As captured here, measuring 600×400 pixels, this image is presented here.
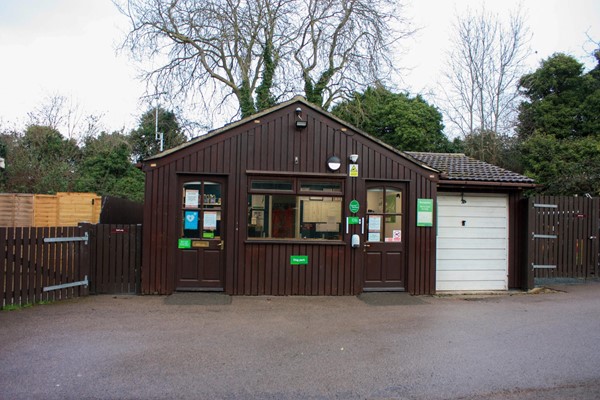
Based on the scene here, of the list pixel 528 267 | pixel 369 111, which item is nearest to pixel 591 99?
pixel 369 111

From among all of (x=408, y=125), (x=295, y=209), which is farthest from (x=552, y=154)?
(x=295, y=209)

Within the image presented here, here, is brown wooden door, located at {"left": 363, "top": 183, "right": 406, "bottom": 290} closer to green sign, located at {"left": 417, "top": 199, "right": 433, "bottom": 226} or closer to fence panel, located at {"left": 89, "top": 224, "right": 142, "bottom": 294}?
green sign, located at {"left": 417, "top": 199, "right": 433, "bottom": 226}

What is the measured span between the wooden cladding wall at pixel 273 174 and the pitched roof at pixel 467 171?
1288 millimetres

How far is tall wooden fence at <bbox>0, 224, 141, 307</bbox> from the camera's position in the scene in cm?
754

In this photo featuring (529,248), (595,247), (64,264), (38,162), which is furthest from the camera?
(38,162)

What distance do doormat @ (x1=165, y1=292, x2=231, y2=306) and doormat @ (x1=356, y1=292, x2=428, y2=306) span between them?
268 cm

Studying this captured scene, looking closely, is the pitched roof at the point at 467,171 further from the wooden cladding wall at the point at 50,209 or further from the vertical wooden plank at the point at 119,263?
the wooden cladding wall at the point at 50,209

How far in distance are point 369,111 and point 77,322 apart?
19637 mm

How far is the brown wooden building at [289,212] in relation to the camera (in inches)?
356

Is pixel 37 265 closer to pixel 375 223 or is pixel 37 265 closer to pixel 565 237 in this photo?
pixel 375 223

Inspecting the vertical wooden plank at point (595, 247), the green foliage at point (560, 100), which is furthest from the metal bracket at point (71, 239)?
the green foliage at point (560, 100)

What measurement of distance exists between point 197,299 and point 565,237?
28.6 ft

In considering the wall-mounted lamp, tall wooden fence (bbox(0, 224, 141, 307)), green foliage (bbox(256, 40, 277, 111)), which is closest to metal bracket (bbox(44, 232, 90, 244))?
tall wooden fence (bbox(0, 224, 141, 307))

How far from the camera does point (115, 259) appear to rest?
352 inches
